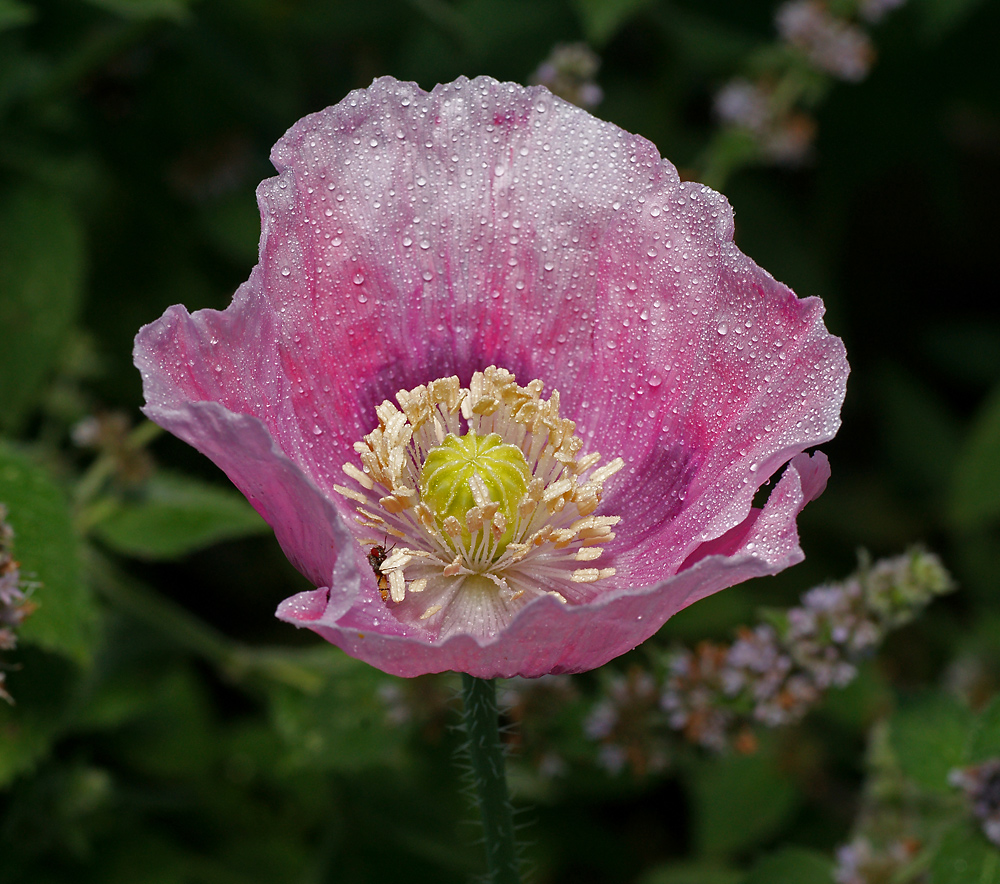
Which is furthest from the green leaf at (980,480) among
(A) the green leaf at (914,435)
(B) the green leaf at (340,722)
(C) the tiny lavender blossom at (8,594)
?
(C) the tiny lavender blossom at (8,594)

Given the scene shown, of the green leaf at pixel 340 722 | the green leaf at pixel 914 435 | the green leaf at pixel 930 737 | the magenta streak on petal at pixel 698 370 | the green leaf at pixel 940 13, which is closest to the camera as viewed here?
the magenta streak on petal at pixel 698 370

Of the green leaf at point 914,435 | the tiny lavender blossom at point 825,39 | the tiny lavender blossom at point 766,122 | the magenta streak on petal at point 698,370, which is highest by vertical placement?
the tiny lavender blossom at point 825,39

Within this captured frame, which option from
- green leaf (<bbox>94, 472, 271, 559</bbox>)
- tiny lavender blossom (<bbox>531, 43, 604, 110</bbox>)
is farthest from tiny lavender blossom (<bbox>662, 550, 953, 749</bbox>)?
tiny lavender blossom (<bbox>531, 43, 604, 110</bbox>)

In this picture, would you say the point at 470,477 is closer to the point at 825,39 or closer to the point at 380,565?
the point at 380,565

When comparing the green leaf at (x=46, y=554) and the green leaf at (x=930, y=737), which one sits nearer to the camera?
the green leaf at (x=46, y=554)

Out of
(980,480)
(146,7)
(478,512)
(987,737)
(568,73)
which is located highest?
(568,73)

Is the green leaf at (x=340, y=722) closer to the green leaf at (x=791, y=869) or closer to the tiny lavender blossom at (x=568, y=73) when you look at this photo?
the green leaf at (x=791, y=869)

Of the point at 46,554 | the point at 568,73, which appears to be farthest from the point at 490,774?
the point at 568,73

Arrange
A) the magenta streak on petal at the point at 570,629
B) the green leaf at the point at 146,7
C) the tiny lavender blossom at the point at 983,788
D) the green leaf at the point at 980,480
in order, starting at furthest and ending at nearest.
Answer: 1. the green leaf at the point at 980,480
2. the green leaf at the point at 146,7
3. the tiny lavender blossom at the point at 983,788
4. the magenta streak on petal at the point at 570,629
